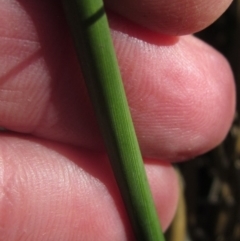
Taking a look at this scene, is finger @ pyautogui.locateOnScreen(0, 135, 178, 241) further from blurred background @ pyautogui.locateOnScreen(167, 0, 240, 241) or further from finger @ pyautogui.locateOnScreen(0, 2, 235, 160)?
blurred background @ pyautogui.locateOnScreen(167, 0, 240, 241)

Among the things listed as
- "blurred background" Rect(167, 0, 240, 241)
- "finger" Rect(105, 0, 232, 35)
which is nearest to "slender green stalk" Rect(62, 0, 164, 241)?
"finger" Rect(105, 0, 232, 35)

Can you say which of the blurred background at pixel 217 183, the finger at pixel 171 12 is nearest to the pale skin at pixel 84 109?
the finger at pixel 171 12

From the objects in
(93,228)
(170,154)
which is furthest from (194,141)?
(93,228)

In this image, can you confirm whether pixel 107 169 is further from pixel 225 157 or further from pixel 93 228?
pixel 225 157

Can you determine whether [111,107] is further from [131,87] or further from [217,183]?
[217,183]

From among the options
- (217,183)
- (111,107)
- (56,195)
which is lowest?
(217,183)

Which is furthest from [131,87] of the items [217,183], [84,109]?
[217,183]

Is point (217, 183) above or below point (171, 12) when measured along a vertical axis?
below
